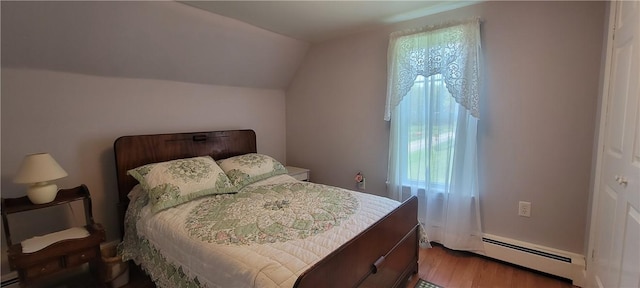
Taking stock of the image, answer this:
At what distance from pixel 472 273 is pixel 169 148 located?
2.81 metres

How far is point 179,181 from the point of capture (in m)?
2.06

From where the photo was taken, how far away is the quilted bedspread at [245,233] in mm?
1263

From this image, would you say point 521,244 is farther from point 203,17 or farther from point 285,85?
point 203,17

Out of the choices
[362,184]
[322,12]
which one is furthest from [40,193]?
[362,184]

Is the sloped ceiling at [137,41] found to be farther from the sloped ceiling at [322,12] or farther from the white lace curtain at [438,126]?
the white lace curtain at [438,126]

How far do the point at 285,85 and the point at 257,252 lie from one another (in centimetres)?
263

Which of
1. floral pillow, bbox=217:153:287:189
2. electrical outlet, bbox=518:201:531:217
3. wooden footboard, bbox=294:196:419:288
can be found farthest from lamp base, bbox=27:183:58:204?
electrical outlet, bbox=518:201:531:217

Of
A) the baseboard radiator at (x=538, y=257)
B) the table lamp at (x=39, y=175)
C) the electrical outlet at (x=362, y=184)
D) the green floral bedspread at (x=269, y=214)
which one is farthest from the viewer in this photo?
the electrical outlet at (x=362, y=184)

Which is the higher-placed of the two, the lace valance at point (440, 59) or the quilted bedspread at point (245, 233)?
the lace valance at point (440, 59)

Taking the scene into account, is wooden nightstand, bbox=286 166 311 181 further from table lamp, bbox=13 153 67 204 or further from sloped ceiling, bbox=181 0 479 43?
table lamp, bbox=13 153 67 204

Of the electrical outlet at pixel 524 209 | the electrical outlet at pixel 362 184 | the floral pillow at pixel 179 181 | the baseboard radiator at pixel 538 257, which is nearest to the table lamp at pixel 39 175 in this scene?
the floral pillow at pixel 179 181

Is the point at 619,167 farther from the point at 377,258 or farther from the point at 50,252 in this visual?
the point at 50,252

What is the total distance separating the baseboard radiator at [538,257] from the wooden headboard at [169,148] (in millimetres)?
2570

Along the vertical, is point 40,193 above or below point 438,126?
below
